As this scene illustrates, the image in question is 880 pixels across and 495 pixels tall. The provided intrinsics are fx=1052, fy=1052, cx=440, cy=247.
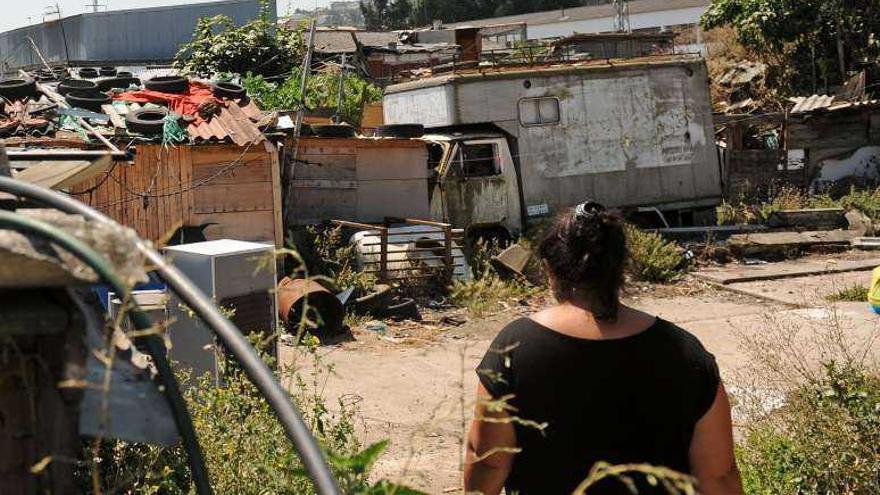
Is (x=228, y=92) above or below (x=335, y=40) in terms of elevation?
below

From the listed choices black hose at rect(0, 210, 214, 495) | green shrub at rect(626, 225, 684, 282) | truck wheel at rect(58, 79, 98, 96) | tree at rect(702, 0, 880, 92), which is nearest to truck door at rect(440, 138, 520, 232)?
green shrub at rect(626, 225, 684, 282)

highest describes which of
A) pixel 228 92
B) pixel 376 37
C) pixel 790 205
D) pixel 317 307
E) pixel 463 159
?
pixel 376 37

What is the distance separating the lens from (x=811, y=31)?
83.5 feet

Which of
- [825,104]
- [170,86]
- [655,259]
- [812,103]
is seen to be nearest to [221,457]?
[655,259]

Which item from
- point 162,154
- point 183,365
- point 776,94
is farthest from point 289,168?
point 776,94

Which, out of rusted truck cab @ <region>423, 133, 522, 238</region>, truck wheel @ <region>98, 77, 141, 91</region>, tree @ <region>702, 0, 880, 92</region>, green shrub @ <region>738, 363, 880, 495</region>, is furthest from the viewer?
tree @ <region>702, 0, 880, 92</region>

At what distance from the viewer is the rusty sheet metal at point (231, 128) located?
12.9m

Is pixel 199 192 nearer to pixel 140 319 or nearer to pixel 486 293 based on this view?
pixel 486 293

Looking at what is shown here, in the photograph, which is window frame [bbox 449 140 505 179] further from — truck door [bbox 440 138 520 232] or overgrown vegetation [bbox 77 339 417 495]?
overgrown vegetation [bbox 77 339 417 495]

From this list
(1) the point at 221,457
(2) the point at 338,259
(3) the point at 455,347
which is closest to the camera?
(1) the point at 221,457

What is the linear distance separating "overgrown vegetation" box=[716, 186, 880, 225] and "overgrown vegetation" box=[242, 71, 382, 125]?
751 cm

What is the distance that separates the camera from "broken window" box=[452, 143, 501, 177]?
49.9 feet

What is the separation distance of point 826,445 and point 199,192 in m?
9.26

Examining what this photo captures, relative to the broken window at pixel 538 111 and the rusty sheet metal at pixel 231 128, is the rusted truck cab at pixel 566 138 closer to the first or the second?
the broken window at pixel 538 111
